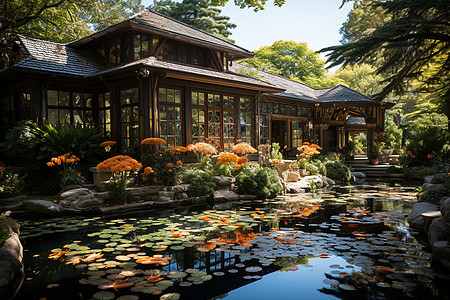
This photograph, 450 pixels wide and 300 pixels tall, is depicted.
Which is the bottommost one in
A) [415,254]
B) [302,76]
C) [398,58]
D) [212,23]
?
[415,254]

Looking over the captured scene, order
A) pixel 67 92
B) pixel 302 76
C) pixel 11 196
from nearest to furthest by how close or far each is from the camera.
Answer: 1. pixel 11 196
2. pixel 67 92
3. pixel 302 76

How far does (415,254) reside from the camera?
176 inches

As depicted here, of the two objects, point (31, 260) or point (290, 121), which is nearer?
point (31, 260)

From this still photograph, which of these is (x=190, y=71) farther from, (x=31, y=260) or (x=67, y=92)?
(x=31, y=260)

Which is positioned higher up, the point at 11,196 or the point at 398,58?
the point at 398,58

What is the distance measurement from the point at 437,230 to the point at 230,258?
3.11 meters

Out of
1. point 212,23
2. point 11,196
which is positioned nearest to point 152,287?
point 11,196

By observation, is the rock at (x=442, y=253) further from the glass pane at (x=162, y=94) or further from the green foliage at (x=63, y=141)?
the glass pane at (x=162, y=94)

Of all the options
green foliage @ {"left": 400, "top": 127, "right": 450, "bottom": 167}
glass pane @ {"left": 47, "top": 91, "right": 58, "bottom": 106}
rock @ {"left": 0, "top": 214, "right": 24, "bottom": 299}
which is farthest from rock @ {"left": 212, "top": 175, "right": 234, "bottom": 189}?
green foliage @ {"left": 400, "top": 127, "right": 450, "bottom": 167}

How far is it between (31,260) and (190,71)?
8127 millimetres

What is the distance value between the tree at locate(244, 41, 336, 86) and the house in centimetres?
1575

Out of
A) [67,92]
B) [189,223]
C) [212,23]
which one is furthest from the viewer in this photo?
[212,23]

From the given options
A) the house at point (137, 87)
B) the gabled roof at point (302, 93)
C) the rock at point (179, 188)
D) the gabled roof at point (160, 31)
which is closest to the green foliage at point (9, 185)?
the house at point (137, 87)

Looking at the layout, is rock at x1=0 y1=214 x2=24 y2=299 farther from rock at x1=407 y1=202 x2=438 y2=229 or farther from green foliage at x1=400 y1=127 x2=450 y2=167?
green foliage at x1=400 y1=127 x2=450 y2=167
